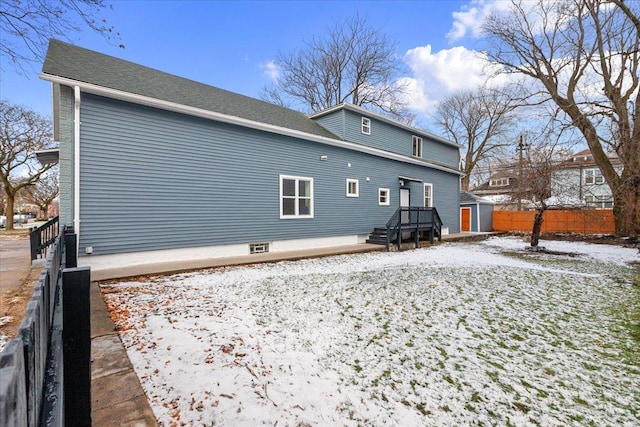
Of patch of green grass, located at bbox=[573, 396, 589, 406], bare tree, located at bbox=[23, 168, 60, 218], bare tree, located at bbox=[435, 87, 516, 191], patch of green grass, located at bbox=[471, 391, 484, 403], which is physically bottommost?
patch of green grass, located at bbox=[573, 396, 589, 406]

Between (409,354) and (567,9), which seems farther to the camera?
(567,9)

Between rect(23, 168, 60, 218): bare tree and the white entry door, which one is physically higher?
rect(23, 168, 60, 218): bare tree

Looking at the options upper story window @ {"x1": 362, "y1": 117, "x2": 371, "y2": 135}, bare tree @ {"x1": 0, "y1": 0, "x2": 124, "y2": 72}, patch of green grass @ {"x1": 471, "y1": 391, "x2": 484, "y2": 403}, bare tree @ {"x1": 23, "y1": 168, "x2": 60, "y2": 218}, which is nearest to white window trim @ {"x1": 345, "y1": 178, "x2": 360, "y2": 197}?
upper story window @ {"x1": 362, "y1": 117, "x2": 371, "y2": 135}

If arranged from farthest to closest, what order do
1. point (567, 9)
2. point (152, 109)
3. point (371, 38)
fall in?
point (371, 38) < point (567, 9) < point (152, 109)

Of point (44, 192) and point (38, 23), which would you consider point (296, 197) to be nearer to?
point (38, 23)

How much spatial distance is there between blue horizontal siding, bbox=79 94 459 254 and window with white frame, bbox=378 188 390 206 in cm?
246

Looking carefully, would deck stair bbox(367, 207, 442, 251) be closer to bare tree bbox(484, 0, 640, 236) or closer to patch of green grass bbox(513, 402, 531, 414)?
bare tree bbox(484, 0, 640, 236)

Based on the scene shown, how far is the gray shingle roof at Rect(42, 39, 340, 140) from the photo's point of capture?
6941 millimetres

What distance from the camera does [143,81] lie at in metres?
8.35

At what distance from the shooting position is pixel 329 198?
448 inches

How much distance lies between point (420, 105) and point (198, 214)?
76.4ft

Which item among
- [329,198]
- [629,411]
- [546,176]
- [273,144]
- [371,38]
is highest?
[371,38]

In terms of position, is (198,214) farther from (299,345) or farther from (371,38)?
(371,38)

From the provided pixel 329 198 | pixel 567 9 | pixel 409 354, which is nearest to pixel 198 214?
pixel 329 198
